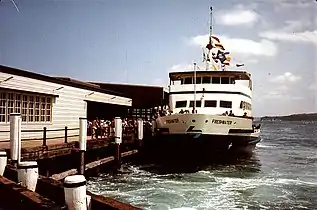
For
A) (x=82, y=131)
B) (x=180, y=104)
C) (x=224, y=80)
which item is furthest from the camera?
(x=224, y=80)

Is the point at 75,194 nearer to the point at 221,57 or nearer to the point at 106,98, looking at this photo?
the point at 106,98

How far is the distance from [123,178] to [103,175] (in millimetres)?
1168

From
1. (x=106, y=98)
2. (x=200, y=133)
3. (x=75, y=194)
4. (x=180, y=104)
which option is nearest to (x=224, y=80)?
(x=180, y=104)

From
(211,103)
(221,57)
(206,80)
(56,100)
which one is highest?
(221,57)

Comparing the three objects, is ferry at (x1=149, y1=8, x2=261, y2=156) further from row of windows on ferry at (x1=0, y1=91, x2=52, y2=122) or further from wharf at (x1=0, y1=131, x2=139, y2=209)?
row of windows on ferry at (x1=0, y1=91, x2=52, y2=122)

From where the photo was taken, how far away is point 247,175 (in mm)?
17250

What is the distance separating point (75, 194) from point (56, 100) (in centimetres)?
1173

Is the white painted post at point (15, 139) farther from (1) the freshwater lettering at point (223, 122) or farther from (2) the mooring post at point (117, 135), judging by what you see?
(1) the freshwater lettering at point (223, 122)

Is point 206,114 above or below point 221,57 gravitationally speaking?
below

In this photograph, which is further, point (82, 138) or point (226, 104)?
point (226, 104)

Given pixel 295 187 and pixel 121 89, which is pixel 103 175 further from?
pixel 121 89

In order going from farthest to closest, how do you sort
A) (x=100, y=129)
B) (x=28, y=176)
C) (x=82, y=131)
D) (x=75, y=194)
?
1. (x=100, y=129)
2. (x=82, y=131)
3. (x=28, y=176)
4. (x=75, y=194)

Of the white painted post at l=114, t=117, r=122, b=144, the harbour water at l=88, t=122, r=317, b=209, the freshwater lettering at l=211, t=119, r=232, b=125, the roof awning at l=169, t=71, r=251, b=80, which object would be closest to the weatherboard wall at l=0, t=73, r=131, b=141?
the white painted post at l=114, t=117, r=122, b=144

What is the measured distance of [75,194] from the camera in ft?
15.0
